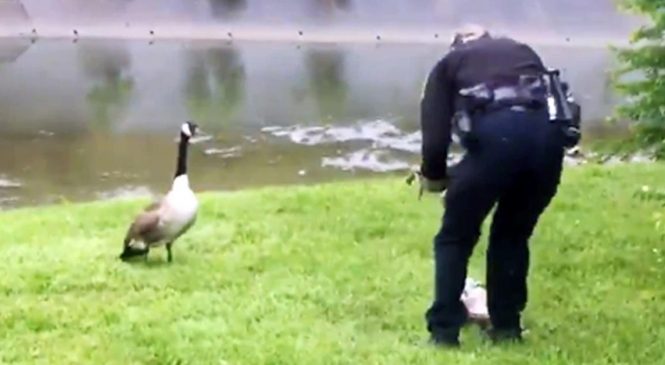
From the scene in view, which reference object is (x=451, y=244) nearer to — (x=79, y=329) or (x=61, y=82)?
(x=79, y=329)

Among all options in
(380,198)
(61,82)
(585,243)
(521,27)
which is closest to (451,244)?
(585,243)

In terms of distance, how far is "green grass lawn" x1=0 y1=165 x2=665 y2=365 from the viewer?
5879 millimetres

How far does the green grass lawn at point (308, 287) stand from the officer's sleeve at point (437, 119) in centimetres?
83

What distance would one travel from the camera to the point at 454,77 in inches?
217

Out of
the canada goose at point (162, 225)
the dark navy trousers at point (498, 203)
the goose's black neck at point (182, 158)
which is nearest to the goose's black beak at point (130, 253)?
the canada goose at point (162, 225)

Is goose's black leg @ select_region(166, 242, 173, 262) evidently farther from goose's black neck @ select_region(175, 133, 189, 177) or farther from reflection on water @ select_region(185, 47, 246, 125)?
reflection on water @ select_region(185, 47, 246, 125)

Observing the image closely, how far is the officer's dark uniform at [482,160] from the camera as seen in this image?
5.41 meters

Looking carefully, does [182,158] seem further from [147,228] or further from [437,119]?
[437,119]

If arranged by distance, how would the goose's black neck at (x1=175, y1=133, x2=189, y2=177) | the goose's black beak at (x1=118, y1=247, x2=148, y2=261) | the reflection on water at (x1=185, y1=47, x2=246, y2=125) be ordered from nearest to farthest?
the goose's black beak at (x1=118, y1=247, x2=148, y2=261)
the goose's black neck at (x1=175, y1=133, x2=189, y2=177)
the reflection on water at (x1=185, y1=47, x2=246, y2=125)

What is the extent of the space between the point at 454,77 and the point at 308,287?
77.9 inches

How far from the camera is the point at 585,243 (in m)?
8.24

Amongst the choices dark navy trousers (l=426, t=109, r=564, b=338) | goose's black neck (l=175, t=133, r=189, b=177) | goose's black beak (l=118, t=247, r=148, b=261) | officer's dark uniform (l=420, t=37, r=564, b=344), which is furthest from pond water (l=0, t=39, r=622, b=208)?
officer's dark uniform (l=420, t=37, r=564, b=344)

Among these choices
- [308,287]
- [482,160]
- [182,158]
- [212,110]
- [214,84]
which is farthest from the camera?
[214,84]

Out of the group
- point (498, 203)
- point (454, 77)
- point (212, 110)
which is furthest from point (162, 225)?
point (212, 110)
